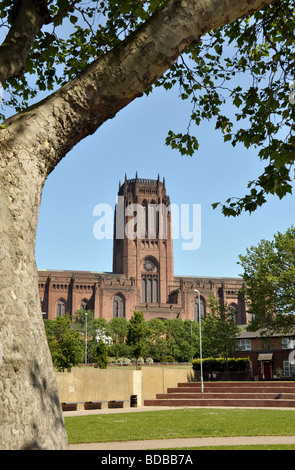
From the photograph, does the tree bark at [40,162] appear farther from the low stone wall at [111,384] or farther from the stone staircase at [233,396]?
the stone staircase at [233,396]

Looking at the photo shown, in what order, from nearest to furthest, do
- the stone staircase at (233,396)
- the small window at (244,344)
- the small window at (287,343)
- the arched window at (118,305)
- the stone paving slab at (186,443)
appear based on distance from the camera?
1. the stone paving slab at (186,443)
2. the stone staircase at (233,396)
3. the small window at (287,343)
4. the small window at (244,344)
5. the arched window at (118,305)

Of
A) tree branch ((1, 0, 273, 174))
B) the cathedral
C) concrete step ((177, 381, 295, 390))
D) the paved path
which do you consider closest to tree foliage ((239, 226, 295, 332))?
concrete step ((177, 381, 295, 390))

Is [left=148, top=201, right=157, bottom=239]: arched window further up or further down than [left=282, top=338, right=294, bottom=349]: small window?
further up

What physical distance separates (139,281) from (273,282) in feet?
226

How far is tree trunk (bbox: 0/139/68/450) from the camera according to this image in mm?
3125

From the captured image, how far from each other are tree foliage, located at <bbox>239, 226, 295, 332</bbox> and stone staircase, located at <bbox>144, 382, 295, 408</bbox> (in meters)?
6.81

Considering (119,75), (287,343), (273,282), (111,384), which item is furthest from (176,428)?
(287,343)

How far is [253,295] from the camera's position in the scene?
36812mm

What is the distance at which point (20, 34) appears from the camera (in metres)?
4.33

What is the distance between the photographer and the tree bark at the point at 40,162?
10.5ft

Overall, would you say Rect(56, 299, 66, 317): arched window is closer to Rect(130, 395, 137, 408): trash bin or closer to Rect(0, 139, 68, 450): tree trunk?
Rect(130, 395, 137, 408): trash bin

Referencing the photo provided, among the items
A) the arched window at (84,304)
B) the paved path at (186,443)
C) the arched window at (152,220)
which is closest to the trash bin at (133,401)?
the paved path at (186,443)

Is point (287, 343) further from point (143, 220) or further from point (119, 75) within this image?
point (143, 220)
